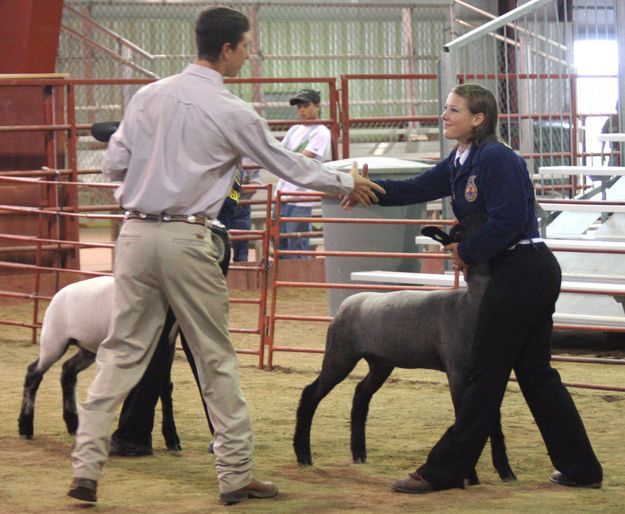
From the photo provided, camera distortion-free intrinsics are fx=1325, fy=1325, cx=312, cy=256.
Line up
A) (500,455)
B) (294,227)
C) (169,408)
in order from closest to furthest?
(500,455) < (169,408) < (294,227)

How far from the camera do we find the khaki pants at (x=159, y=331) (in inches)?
203

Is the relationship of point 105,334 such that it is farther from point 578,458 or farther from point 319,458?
point 578,458

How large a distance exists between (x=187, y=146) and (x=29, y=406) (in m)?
2.28

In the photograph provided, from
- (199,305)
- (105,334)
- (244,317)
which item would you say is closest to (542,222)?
(244,317)

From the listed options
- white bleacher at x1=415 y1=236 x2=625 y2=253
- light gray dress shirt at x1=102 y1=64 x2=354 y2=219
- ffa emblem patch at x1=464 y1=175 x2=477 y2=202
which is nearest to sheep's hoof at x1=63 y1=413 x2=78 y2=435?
light gray dress shirt at x1=102 y1=64 x2=354 y2=219

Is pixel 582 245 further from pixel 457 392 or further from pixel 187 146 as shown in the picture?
pixel 187 146

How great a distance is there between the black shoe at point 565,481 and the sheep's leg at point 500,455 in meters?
0.18

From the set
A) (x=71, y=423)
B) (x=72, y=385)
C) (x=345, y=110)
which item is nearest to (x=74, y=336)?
(x=72, y=385)

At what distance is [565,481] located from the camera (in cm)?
568

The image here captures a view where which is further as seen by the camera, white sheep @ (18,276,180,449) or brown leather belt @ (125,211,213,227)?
white sheep @ (18,276,180,449)

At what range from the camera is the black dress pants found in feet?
17.4

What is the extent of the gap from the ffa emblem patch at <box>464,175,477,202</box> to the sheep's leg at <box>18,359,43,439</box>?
2655 mm

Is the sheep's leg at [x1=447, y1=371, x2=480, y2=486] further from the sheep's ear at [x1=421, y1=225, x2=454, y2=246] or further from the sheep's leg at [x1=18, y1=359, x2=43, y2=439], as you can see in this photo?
the sheep's leg at [x1=18, y1=359, x2=43, y2=439]

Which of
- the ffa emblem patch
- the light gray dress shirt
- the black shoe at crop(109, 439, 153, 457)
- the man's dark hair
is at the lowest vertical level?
the black shoe at crop(109, 439, 153, 457)
